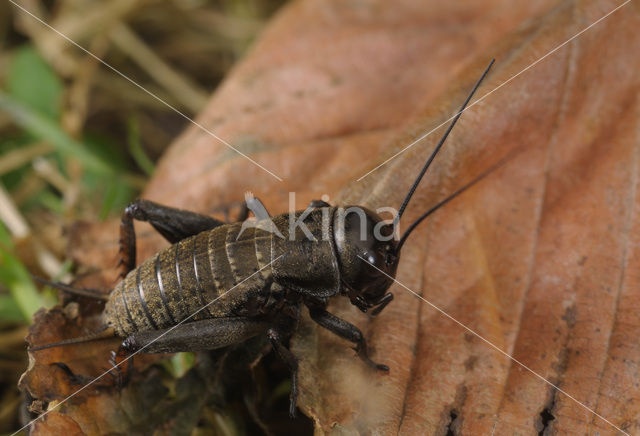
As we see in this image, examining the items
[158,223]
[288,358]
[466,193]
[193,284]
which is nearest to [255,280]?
[193,284]

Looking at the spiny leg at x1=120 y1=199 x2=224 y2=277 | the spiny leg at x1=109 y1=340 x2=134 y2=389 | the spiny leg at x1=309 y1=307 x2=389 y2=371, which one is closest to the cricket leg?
the spiny leg at x1=309 y1=307 x2=389 y2=371

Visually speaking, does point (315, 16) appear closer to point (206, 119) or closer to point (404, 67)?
point (404, 67)

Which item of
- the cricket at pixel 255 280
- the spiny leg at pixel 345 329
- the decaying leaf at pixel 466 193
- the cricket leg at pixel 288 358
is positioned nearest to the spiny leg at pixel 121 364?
the cricket at pixel 255 280

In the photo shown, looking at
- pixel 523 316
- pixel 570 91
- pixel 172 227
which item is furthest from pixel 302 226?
pixel 570 91

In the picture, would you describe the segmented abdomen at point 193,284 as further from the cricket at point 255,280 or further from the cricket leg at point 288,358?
the cricket leg at point 288,358

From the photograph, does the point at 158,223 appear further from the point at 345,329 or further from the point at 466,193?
the point at 466,193

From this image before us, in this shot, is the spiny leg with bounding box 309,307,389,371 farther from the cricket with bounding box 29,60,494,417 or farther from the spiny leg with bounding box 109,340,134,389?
the spiny leg with bounding box 109,340,134,389
